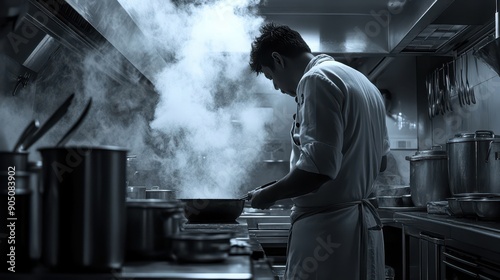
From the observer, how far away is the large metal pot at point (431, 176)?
3.54m

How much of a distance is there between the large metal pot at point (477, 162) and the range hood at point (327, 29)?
Answer: 2.55 ft

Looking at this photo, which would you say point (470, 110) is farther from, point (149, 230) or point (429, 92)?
point (149, 230)

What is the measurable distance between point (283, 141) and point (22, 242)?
406cm

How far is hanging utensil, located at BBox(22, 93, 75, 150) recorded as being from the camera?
0.89 m

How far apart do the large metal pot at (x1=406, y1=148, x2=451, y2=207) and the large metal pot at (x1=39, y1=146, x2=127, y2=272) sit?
3037 millimetres

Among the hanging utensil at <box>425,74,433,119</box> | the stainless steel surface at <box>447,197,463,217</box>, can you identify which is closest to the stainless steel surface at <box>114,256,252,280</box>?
the stainless steel surface at <box>447,197,463,217</box>

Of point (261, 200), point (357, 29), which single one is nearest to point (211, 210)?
point (261, 200)

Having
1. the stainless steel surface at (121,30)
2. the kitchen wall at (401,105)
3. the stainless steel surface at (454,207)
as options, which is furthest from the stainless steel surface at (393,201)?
the stainless steel surface at (121,30)

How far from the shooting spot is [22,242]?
2.97ft

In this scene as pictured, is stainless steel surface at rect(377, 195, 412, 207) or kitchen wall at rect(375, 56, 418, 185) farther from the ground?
kitchen wall at rect(375, 56, 418, 185)

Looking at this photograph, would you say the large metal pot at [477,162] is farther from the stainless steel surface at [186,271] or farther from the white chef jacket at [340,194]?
the stainless steel surface at [186,271]

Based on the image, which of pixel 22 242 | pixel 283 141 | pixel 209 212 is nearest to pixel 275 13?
pixel 283 141

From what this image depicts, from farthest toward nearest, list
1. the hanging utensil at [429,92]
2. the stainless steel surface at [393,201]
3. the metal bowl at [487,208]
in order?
1. the hanging utensil at [429,92]
2. the stainless steel surface at [393,201]
3. the metal bowl at [487,208]

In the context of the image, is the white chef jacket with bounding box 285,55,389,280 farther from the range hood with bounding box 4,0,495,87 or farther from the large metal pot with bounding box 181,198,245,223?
the range hood with bounding box 4,0,495,87
